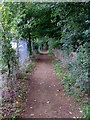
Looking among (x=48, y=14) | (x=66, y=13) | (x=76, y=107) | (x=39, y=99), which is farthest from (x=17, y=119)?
(x=48, y=14)

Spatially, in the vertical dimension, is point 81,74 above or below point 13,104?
above

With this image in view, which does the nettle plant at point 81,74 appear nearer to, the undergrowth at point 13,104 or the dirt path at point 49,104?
the dirt path at point 49,104

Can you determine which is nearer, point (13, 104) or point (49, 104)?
point (13, 104)

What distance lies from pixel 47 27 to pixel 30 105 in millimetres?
10289

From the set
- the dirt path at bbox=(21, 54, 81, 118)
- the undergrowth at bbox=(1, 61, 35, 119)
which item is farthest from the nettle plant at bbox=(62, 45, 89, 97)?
the undergrowth at bbox=(1, 61, 35, 119)

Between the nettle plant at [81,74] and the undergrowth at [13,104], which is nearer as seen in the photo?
the undergrowth at [13,104]

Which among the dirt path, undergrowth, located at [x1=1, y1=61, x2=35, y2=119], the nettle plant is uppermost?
the nettle plant

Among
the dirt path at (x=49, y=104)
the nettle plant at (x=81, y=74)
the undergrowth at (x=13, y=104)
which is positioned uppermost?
the nettle plant at (x=81, y=74)

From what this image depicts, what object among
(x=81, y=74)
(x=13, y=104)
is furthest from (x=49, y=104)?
(x=81, y=74)

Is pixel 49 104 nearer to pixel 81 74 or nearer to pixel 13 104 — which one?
pixel 13 104

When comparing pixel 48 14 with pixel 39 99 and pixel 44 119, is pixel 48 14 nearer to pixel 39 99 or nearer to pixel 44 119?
pixel 39 99

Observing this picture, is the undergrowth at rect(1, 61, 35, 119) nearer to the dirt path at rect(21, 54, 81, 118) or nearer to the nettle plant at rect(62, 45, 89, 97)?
the dirt path at rect(21, 54, 81, 118)

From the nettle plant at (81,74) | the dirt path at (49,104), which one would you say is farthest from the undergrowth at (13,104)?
the nettle plant at (81,74)

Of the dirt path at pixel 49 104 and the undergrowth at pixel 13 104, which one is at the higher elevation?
the undergrowth at pixel 13 104
